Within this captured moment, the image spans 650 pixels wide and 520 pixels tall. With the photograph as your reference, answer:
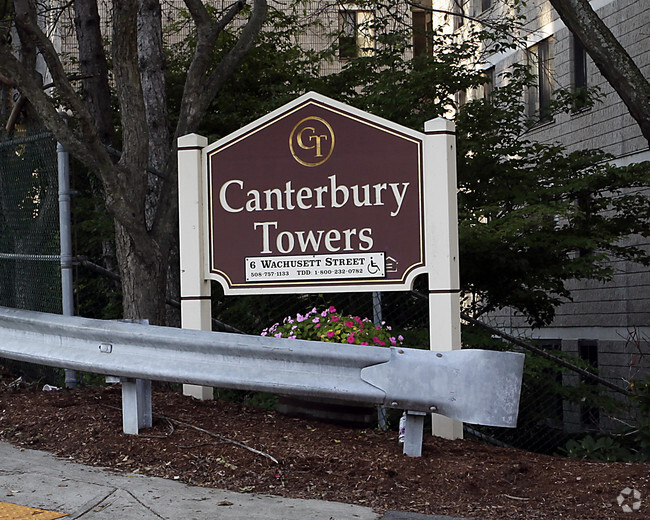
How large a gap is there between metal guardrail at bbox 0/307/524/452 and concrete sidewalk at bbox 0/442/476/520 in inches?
33.8

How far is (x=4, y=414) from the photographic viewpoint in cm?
659

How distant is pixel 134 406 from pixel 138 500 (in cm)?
126

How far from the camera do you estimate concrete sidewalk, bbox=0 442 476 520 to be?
457 cm

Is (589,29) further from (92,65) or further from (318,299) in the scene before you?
(92,65)

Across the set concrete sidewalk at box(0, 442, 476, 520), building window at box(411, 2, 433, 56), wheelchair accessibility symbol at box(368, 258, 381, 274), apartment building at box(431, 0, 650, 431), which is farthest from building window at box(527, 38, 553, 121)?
concrete sidewalk at box(0, 442, 476, 520)

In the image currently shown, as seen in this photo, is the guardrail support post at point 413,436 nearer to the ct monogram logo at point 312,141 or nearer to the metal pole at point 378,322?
the metal pole at point 378,322

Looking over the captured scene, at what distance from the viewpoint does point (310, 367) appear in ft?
18.9

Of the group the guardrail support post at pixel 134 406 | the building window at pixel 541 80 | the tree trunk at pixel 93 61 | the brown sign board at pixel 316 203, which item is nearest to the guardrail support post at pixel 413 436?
the brown sign board at pixel 316 203

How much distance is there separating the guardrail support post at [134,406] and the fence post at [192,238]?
1452 millimetres

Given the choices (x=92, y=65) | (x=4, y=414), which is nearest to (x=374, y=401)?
(x=4, y=414)

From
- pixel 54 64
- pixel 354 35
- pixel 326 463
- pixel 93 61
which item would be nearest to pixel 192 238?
pixel 54 64

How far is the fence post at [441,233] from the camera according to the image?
22.4 feet

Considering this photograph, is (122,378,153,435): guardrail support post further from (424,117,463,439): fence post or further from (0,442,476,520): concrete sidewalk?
(424,117,463,439): fence post

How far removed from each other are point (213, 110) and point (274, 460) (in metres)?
10.5
